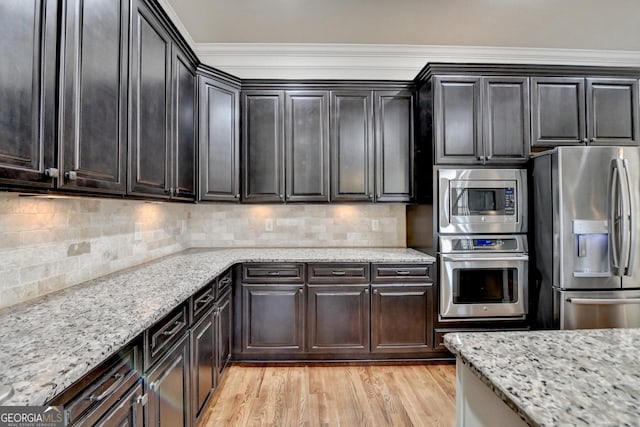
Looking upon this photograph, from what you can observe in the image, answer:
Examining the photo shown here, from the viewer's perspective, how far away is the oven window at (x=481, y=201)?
2.65 m

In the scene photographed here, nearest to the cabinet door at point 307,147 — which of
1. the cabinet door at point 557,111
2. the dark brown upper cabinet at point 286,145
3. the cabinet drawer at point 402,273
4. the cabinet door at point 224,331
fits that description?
the dark brown upper cabinet at point 286,145

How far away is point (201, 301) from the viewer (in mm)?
1870

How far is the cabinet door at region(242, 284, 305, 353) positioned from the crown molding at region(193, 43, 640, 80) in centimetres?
222

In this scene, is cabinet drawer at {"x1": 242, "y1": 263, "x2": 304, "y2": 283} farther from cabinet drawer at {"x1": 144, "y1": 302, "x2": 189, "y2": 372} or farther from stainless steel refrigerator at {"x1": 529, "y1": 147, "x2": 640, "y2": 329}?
stainless steel refrigerator at {"x1": 529, "y1": 147, "x2": 640, "y2": 329}

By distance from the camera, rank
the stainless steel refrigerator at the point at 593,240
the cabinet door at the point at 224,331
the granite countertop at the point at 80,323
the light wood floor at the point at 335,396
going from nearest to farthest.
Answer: the granite countertop at the point at 80,323 < the light wood floor at the point at 335,396 < the cabinet door at the point at 224,331 < the stainless steel refrigerator at the point at 593,240

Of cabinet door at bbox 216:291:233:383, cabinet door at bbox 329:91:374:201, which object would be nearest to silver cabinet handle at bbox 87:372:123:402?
cabinet door at bbox 216:291:233:383

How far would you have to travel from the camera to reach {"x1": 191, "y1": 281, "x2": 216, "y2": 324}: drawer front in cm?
174

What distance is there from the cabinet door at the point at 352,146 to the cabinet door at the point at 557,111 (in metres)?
1.44

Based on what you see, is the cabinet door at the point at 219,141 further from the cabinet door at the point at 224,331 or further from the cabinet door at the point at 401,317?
the cabinet door at the point at 401,317

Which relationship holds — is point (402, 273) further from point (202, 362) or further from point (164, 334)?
point (164, 334)

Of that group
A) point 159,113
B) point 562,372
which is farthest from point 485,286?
point 159,113

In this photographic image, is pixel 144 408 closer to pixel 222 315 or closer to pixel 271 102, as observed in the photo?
pixel 222 315

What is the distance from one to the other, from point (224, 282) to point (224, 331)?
0.38 meters

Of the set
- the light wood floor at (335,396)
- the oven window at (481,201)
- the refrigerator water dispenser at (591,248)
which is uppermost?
the oven window at (481,201)
